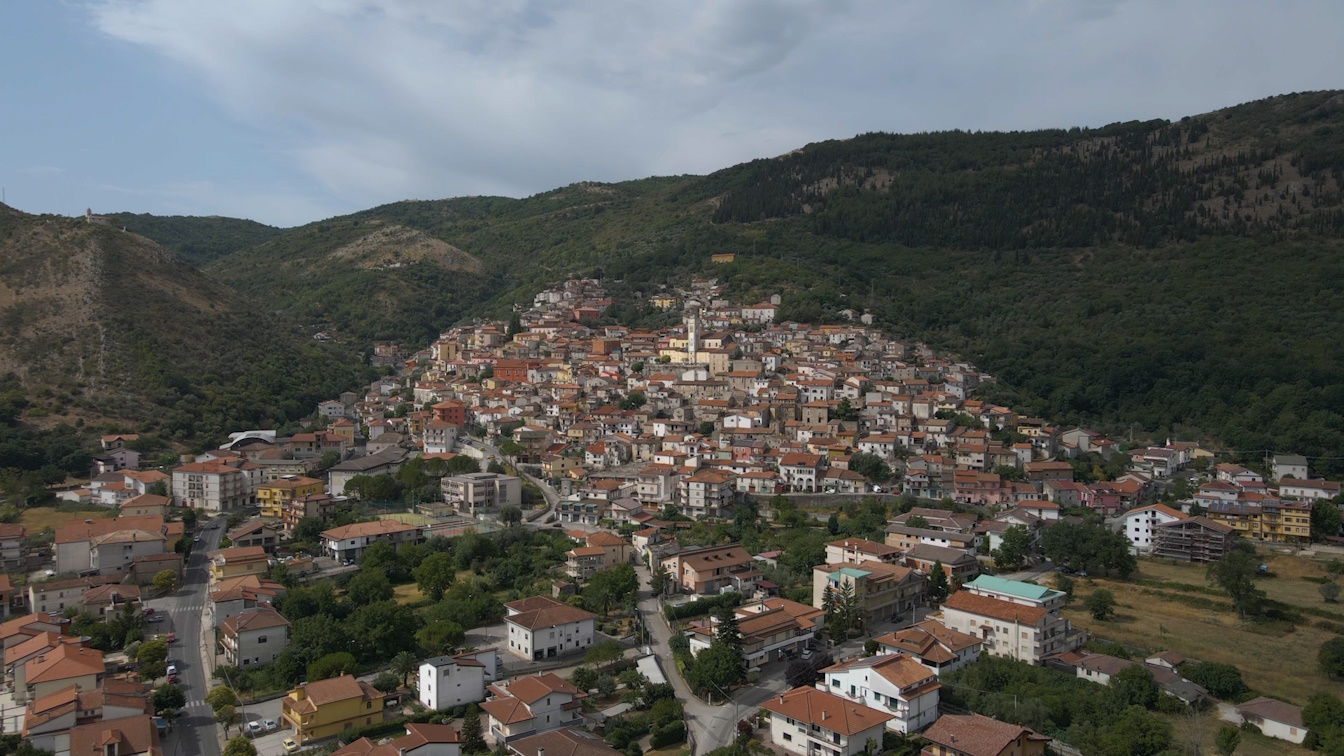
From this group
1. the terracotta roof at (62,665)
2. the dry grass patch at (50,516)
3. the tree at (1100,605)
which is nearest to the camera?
the terracotta roof at (62,665)

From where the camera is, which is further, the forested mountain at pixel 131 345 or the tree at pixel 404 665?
the forested mountain at pixel 131 345

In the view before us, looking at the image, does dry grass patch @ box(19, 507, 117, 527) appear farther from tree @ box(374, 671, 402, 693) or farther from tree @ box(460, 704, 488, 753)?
tree @ box(460, 704, 488, 753)

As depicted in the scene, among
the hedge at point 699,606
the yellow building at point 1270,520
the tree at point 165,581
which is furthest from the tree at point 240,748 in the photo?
the yellow building at point 1270,520

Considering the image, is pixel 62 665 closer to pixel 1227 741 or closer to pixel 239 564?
pixel 239 564

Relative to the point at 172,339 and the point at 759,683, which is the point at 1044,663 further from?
the point at 172,339

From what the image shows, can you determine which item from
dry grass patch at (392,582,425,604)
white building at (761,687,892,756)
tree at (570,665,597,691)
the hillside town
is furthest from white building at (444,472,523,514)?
white building at (761,687,892,756)

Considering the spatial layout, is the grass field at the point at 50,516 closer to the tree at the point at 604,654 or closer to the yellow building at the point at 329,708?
the yellow building at the point at 329,708
